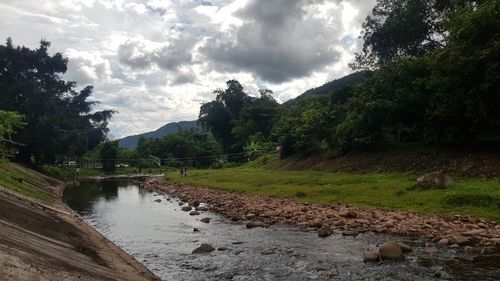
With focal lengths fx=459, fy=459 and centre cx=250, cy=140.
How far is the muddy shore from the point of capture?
18.6 meters

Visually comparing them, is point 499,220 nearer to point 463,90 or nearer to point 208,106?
point 463,90

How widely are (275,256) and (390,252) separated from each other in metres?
4.36

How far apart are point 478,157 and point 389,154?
9.24 m

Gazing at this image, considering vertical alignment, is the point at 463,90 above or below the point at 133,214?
above

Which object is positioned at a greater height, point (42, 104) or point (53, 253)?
point (42, 104)

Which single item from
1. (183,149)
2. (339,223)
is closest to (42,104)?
(183,149)

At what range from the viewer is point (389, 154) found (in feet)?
131

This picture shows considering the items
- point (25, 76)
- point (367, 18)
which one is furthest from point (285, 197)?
point (25, 76)

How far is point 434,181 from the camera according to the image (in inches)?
1076

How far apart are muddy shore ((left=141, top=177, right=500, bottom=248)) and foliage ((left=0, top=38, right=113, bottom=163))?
51.1 metres

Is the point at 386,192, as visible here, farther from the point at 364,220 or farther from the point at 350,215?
the point at 364,220

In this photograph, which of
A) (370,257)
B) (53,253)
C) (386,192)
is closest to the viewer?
(53,253)

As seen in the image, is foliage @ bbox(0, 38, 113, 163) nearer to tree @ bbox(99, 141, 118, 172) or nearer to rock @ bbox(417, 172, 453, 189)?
tree @ bbox(99, 141, 118, 172)

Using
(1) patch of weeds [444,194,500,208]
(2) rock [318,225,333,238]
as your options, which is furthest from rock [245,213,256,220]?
(1) patch of weeds [444,194,500,208]
